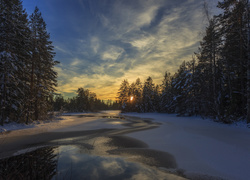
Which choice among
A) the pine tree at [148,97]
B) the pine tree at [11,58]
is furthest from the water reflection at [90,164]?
the pine tree at [148,97]

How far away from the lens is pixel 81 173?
160 inches

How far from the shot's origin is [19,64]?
46.6ft

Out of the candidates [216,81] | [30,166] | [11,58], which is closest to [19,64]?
[11,58]

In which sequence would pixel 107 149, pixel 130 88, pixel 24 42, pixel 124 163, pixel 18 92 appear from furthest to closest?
pixel 130 88
pixel 24 42
pixel 18 92
pixel 107 149
pixel 124 163

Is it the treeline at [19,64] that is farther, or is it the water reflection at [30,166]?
the treeline at [19,64]

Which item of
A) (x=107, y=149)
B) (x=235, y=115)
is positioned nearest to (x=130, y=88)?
(x=235, y=115)

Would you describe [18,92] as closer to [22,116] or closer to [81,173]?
[22,116]

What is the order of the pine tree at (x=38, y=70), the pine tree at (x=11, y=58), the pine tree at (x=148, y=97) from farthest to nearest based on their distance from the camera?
the pine tree at (x=148, y=97), the pine tree at (x=38, y=70), the pine tree at (x=11, y=58)

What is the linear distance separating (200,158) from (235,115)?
47.7 ft

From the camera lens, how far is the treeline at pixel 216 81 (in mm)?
13008

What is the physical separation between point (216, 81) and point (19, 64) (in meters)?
27.4

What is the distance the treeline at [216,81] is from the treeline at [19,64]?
19963 mm

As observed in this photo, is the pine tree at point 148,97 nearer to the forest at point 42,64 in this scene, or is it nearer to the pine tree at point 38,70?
the forest at point 42,64

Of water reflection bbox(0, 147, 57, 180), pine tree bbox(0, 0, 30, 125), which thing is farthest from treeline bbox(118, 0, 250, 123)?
pine tree bbox(0, 0, 30, 125)
